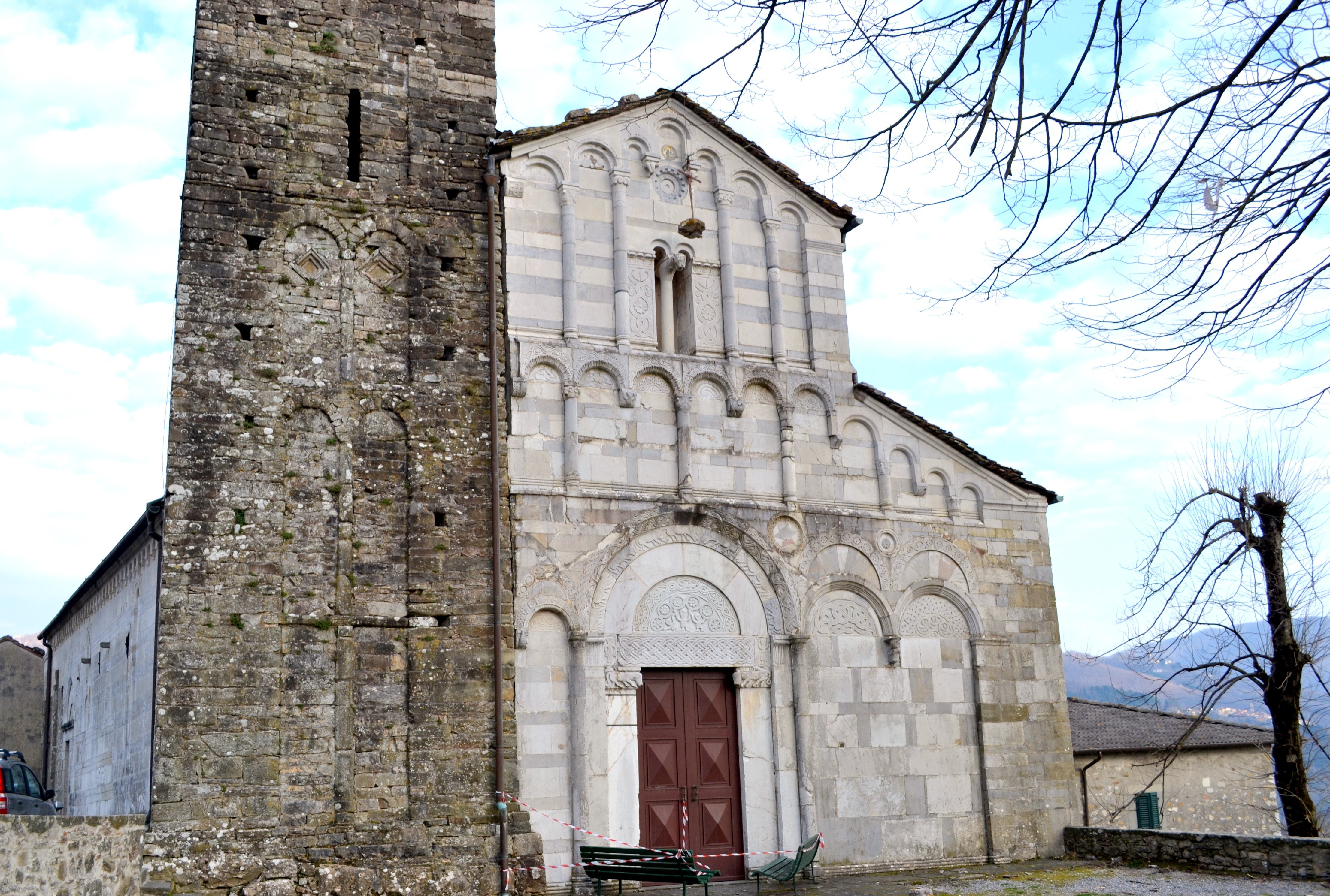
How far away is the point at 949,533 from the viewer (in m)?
15.6

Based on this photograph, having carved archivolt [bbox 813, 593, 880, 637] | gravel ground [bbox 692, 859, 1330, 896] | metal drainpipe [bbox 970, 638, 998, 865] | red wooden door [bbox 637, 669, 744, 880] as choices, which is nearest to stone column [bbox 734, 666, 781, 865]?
red wooden door [bbox 637, 669, 744, 880]

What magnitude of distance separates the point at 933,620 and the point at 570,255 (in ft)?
22.2

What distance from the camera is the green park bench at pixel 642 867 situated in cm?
1127

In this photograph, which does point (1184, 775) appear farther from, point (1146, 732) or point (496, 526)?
point (496, 526)

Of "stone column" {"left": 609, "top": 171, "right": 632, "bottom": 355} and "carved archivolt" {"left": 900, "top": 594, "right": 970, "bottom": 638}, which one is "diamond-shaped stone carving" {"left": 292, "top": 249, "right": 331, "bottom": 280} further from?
"carved archivolt" {"left": 900, "top": 594, "right": 970, "bottom": 638}

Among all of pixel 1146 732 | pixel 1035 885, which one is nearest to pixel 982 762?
pixel 1035 885

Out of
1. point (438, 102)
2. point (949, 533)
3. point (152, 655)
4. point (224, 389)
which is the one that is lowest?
point (152, 655)

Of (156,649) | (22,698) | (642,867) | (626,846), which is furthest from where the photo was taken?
(22,698)

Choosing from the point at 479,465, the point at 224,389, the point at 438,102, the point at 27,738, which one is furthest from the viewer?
the point at 27,738

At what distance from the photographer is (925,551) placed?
50.5 feet

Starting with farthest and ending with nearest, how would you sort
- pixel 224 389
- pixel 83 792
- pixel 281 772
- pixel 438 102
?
pixel 83 792 → pixel 438 102 → pixel 224 389 → pixel 281 772

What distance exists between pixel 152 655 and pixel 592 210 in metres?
7.60

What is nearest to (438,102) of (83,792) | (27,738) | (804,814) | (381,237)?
(381,237)

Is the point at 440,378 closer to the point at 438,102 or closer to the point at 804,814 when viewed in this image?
the point at 438,102
